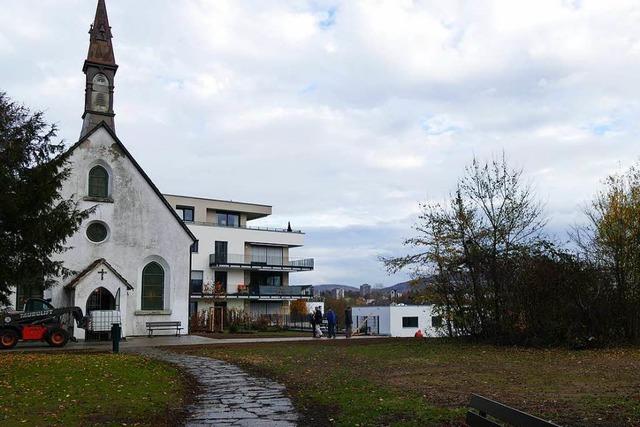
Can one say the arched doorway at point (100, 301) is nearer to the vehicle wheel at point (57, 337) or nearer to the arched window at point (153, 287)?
the arched window at point (153, 287)

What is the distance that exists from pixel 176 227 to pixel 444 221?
15211mm

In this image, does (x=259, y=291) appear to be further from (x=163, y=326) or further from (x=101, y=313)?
(x=101, y=313)

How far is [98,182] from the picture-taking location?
32875 mm

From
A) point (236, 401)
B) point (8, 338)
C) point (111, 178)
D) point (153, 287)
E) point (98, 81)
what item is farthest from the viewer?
point (98, 81)

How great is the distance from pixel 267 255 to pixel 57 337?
4069 centimetres

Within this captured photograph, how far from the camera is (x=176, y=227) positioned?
112 ft

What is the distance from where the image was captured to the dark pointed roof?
36.7m

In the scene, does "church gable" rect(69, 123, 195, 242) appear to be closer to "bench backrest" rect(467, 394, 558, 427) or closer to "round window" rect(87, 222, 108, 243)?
"round window" rect(87, 222, 108, 243)

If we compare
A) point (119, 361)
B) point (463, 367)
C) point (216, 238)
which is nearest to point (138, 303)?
point (119, 361)

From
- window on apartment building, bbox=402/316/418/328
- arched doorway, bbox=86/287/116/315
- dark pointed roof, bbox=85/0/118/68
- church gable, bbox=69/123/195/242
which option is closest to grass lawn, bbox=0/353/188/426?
arched doorway, bbox=86/287/116/315

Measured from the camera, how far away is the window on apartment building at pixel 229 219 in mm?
67125

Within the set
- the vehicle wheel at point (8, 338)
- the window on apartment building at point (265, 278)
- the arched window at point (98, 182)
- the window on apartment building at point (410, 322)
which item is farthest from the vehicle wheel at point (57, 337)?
the window on apartment building at point (410, 322)

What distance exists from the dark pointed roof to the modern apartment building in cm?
2531

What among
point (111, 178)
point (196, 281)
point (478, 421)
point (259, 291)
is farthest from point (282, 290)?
point (478, 421)
